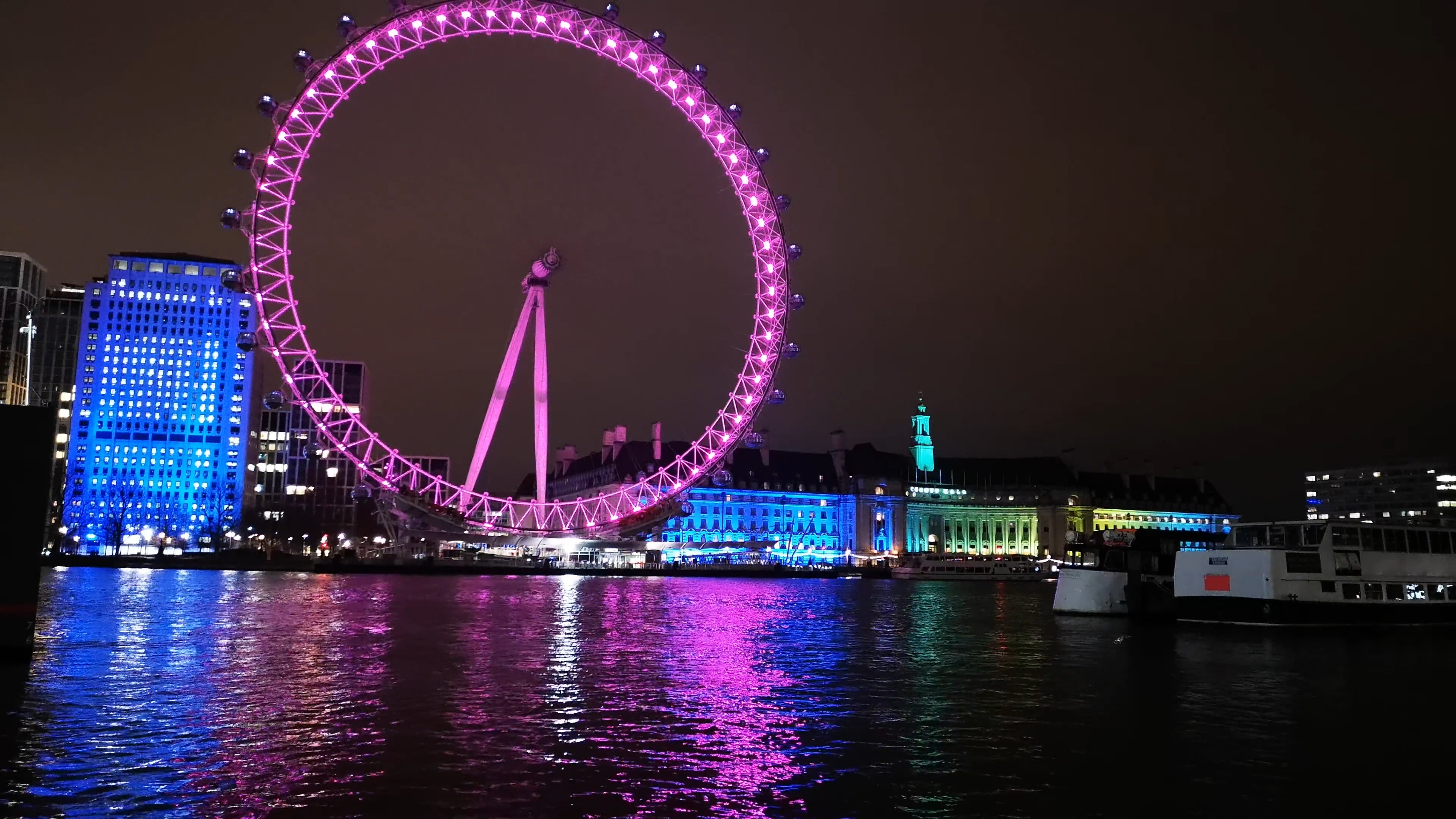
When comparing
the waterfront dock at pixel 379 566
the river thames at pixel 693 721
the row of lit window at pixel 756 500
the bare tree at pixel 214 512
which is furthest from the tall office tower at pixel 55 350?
the river thames at pixel 693 721

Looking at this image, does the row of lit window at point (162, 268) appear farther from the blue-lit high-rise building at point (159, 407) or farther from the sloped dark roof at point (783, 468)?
the sloped dark roof at point (783, 468)

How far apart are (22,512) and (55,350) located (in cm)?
17481

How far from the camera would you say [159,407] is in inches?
6644

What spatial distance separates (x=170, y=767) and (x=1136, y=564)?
50.0 m

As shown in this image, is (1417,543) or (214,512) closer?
(1417,543)

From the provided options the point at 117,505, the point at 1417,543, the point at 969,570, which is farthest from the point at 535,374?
the point at 117,505

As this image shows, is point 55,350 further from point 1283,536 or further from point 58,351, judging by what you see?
point 1283,536

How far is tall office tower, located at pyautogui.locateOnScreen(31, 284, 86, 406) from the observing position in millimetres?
174750

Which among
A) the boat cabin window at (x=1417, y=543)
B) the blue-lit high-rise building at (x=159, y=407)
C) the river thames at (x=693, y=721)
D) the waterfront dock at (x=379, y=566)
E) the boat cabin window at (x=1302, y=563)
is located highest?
the blue-lit high-rise building at (x=159, y=407)

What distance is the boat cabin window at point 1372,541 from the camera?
2028 inches

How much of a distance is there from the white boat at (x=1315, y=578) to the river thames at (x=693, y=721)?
4.60 metres

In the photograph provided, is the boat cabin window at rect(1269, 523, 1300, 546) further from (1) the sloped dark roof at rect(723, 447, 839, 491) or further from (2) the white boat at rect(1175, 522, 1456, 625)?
(1) the sloped dark roof at rect(723, 447, 839, 491)

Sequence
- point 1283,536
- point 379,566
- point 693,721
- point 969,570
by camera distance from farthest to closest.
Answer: point 969,570 → point 379,566 → point 1283,536 → point 693,721

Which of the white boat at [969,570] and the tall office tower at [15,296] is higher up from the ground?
the tall office tower at [15,296]
